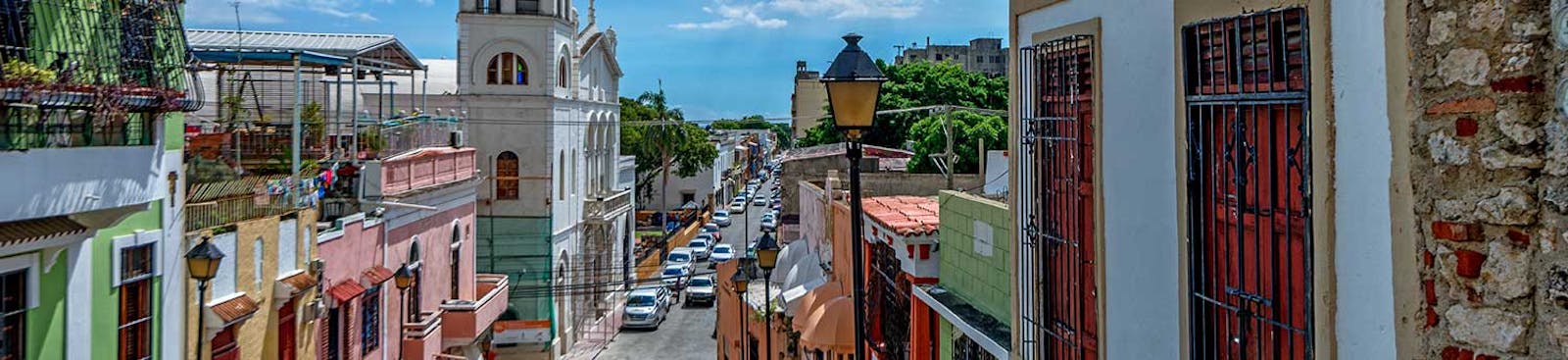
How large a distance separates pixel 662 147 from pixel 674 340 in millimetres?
27344

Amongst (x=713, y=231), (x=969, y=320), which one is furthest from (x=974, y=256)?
(x=713, y=231)

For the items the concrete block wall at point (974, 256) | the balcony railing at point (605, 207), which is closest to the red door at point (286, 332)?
the concrete block wall at point (974, 256)

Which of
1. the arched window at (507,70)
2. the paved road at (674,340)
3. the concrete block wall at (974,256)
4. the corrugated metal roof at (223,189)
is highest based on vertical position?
the arched window at (507,70)

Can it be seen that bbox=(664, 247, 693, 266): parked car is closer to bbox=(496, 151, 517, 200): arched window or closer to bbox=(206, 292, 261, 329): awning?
bbox=(496, 151, 517, 200): arched window

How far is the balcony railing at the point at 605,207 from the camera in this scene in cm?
3503

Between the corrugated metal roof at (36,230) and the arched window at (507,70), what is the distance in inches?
858

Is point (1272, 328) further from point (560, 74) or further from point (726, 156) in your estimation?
point (726, 156)

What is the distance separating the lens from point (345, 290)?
15.1m

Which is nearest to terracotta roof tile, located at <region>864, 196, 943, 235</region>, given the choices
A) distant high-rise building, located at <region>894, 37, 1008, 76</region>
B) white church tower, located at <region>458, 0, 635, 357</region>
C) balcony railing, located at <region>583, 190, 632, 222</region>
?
white church tower, located at <region>458, 0, 635, 357</region>

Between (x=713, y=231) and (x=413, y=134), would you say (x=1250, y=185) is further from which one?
(x=713, y=231)

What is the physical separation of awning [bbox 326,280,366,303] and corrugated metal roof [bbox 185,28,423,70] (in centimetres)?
349

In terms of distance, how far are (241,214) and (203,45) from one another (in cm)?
480

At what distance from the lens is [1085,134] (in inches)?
231

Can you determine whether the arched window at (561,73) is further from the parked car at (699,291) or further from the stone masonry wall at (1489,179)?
the stone masonry wall at (1489,179)
